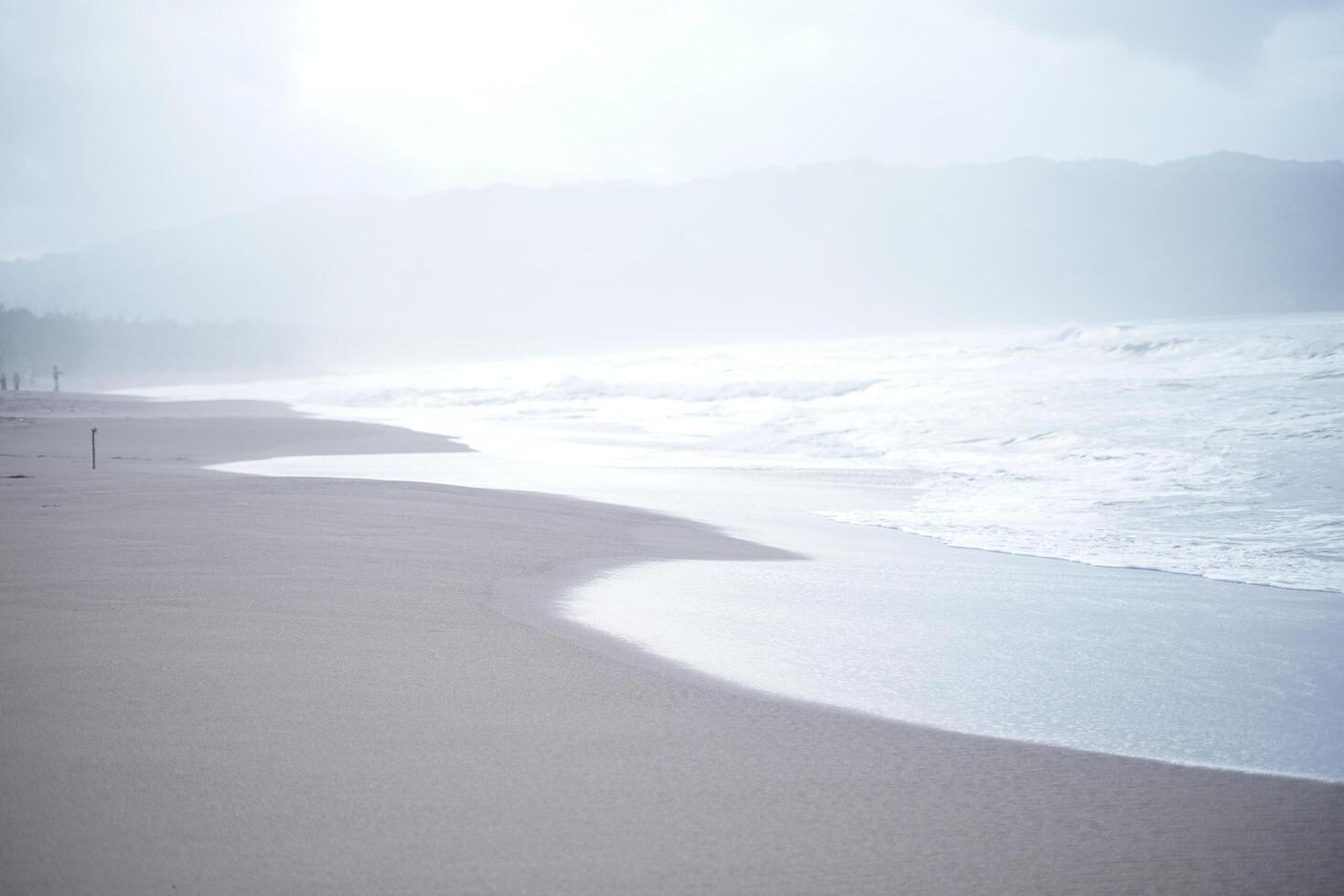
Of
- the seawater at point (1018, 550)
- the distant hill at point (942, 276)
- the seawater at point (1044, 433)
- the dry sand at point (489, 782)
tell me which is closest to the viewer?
the dry sand at point (489, 782)

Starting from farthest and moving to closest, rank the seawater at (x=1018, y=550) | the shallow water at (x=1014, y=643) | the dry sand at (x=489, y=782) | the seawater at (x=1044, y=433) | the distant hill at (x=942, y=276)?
the distant hill at (x=942, y=276), the seawater at (x=1044, y=433), the seawater at (x=1018, y=550), the shallow water at (x=1014, y=643), the dry sand at (x=489, y=782)

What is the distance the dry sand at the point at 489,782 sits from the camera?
240cm

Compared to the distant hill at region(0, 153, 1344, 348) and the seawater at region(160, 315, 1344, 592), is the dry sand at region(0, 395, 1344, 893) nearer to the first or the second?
the seawater at region(160, 315, 1344, 592)

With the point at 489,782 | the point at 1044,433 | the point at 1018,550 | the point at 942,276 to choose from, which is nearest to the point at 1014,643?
the point at 1018,550

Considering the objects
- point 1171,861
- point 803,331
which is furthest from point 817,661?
point 803,331

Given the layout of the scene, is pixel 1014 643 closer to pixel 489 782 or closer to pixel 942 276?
pixel 489 782

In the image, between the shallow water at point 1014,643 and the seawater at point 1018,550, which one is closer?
the shallow water at point 1014,643

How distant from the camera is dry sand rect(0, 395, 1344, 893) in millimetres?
2400

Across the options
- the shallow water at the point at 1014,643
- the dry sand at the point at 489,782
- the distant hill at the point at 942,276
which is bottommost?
the shallow water at the point at 1014,643

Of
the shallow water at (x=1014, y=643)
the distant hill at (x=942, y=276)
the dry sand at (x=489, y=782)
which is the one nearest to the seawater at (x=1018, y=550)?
the shallow water at (x=1014, y=643)

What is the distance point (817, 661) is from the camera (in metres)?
4.26

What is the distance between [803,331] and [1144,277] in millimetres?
49493

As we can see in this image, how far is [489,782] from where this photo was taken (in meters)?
2.82

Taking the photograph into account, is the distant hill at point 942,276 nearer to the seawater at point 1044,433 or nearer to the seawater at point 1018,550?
Answer: the seawater at point 1044,433
